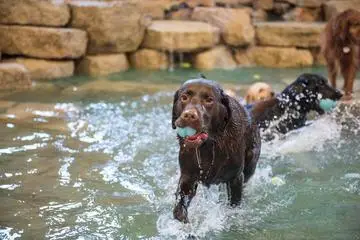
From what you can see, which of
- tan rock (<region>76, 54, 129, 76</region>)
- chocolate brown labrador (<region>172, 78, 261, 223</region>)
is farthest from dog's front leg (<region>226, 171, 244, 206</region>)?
tan rock (<region>76, 54, 129, 76</region>)

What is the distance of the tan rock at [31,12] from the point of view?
10281 mm

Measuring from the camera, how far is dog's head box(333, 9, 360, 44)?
25.7ft

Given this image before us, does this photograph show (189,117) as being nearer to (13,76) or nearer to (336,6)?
(13,76)

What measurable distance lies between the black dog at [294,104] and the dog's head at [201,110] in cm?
251

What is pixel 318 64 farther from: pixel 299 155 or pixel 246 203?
pixel 246 203

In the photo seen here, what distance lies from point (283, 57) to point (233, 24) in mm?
1364

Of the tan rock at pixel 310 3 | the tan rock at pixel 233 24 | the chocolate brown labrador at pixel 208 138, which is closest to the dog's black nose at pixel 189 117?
the chocolate brown labrador at pixel 208 138

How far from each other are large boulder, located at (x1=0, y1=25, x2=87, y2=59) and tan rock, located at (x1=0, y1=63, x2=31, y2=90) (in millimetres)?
1234

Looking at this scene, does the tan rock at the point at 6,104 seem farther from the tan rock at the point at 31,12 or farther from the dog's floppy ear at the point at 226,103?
the dog's floppy ear at the point at 226,103

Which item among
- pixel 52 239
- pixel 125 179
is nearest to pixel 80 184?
A: pixel 125 179

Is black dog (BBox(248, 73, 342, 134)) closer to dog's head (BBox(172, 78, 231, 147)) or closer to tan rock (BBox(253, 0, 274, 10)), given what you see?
dog's head (BBox(172, 78, 231, 147))

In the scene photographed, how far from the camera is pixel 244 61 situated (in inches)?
488

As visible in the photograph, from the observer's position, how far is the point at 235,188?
4.33m

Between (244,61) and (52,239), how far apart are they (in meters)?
8.97
